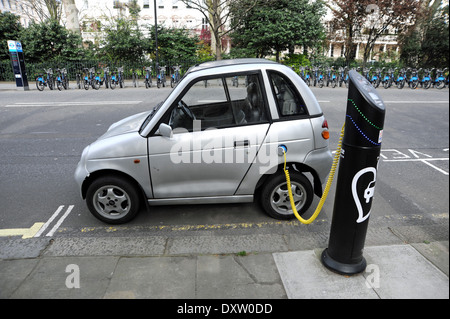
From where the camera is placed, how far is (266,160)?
12.1 feet

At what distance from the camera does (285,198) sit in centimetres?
393

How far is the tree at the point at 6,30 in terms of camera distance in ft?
77.1

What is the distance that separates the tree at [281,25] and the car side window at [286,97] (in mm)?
19181

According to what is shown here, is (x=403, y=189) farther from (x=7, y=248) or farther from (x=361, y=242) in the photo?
(x=7, y=248)

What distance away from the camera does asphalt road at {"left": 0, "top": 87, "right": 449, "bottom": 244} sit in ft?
12.9

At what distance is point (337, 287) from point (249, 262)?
32.9 inches

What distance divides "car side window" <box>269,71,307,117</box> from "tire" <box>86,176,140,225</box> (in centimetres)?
198

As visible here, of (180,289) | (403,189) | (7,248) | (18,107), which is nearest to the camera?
(180,289)

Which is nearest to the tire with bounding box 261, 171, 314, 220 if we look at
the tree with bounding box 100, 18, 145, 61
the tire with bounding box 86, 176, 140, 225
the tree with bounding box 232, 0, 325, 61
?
the tire with bounding box 86, 176, 140, 225

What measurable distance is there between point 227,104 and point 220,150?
642 mm

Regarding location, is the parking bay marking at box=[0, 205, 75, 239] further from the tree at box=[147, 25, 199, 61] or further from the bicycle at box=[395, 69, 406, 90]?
the tree at box=[147, 25, 199, 61]
